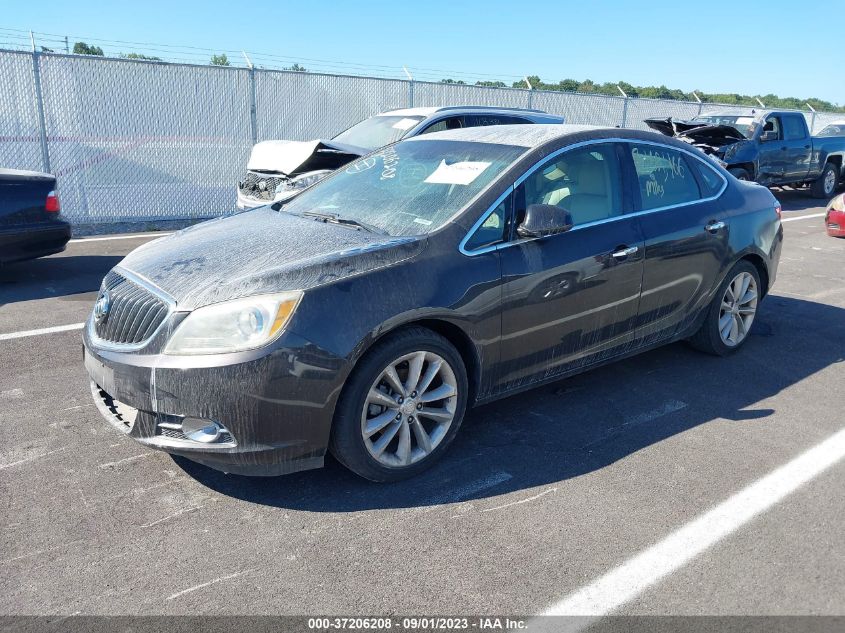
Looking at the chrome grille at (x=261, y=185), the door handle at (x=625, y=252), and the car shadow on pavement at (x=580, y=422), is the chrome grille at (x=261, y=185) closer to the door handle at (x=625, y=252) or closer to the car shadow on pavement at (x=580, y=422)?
the car shadow on pavement at (x=580, y=422)

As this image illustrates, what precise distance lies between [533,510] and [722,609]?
892 mm

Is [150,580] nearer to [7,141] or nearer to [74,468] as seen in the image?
[74,468]

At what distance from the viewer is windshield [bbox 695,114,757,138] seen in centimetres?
1466

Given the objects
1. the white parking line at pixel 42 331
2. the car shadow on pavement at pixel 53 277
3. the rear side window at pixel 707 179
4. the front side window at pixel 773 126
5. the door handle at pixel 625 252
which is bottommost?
the car shadow on pavement at pixel 53 277

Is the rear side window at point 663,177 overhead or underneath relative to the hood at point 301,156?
overhead

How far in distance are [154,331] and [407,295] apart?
1.14m

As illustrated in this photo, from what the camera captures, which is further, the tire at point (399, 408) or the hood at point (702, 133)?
the hood at point (702, 133)

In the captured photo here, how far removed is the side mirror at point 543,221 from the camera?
380cm

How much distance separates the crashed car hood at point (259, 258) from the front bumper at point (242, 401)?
0.29 meters

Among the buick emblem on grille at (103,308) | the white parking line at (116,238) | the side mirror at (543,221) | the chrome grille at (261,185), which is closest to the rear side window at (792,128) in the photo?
the chrome grille at (261,185)

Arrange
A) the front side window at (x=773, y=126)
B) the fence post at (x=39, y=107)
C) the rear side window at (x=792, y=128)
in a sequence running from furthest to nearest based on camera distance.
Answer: the rear side window at (x=792, y=128) < the front side window at (x=773, y=126) < the fence post at (x=39, y=107)

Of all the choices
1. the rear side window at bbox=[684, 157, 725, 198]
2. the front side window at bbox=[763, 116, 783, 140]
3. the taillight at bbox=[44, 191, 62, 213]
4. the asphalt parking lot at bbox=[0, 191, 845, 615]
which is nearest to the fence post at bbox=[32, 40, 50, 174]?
the taillight at bbox=[44, 191, 62, 213]

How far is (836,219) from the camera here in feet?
36.6

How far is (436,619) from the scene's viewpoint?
2615mm
